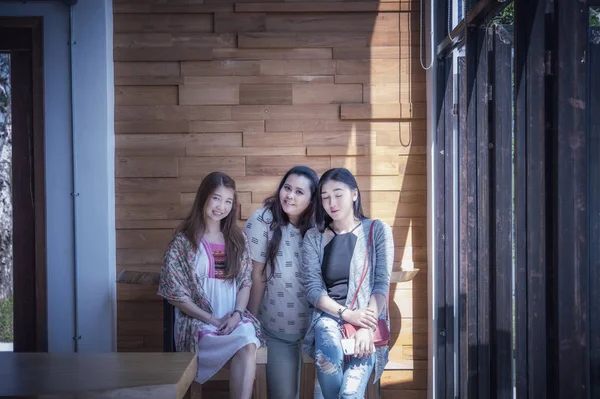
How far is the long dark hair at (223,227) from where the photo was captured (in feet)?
11.5

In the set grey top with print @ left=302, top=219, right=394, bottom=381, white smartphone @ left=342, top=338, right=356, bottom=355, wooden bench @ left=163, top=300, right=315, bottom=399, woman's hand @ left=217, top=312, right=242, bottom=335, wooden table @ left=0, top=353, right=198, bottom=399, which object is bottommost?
wooden bench @ left=163, top=300, right=315, bottom=399

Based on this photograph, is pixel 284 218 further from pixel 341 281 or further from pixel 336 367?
Answer: pixel 336 367

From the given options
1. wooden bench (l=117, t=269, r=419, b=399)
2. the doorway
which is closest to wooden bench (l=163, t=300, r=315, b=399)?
wooden bench (l=117, t=269, r=419, b=399)

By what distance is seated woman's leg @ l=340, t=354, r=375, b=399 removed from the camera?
3.07 metres

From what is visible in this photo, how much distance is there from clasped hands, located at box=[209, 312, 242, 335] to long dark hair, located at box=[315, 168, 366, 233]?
0.62 meters

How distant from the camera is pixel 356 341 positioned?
124 inches

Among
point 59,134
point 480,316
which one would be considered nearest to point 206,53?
point 59,134

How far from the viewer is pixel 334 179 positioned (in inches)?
132

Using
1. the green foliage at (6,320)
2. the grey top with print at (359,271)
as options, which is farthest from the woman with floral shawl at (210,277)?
the green foliage at (6,320)

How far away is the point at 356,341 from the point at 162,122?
185 centimetres

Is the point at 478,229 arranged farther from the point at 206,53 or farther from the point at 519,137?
the point at 206,53

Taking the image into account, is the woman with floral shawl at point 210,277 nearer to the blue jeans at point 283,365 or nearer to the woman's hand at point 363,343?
the blue jeans at point 283,365

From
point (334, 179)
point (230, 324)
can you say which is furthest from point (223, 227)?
point (334, 179)

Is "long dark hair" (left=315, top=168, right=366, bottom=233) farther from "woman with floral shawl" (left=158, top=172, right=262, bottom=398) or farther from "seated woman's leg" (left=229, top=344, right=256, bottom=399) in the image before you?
"seated woman's leg" (left=229, top=344, right=256, bottom=399)
